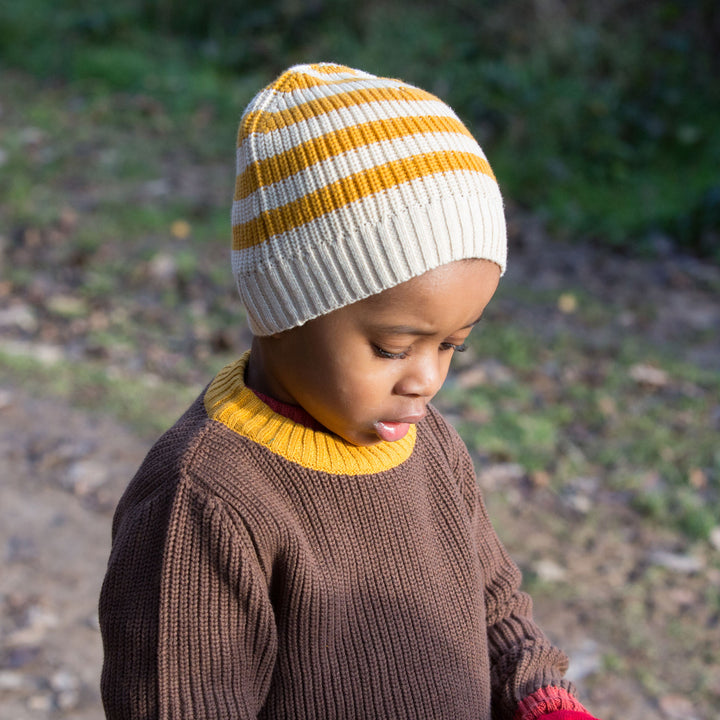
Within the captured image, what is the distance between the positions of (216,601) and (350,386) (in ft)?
1.43

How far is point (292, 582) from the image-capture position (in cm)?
166

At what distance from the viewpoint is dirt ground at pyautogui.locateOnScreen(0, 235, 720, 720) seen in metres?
3.02

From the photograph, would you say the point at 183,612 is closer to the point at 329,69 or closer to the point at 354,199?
the point at 354,199

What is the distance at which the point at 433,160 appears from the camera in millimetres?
1626

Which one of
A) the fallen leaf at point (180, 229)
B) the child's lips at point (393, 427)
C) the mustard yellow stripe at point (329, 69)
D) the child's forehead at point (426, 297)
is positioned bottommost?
the fallen leaf at point (180, 229)

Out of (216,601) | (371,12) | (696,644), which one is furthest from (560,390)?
(371,12)

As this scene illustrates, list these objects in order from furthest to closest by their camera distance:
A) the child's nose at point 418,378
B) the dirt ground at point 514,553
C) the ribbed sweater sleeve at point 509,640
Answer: the dirt ground at point 514,553
the ribbed sweater sleeve at point 509,640
the child's nose at point 418,378

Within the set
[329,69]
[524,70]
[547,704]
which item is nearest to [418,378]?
[329,69]

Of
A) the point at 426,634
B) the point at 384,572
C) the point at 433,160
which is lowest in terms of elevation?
the point at 426,634

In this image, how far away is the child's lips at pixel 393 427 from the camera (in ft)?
5.62

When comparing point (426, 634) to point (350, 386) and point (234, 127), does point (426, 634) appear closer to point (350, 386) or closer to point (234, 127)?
point (350, 386)

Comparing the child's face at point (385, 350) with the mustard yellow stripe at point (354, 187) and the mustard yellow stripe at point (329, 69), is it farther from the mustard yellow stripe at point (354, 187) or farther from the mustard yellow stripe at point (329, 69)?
the mustard yellow stripe at point (329, 69)

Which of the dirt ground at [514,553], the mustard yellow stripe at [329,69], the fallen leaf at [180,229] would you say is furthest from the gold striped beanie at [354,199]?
the fallen leaf at [180,229]

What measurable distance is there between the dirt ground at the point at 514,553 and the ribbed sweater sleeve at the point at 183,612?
1.47 meters
